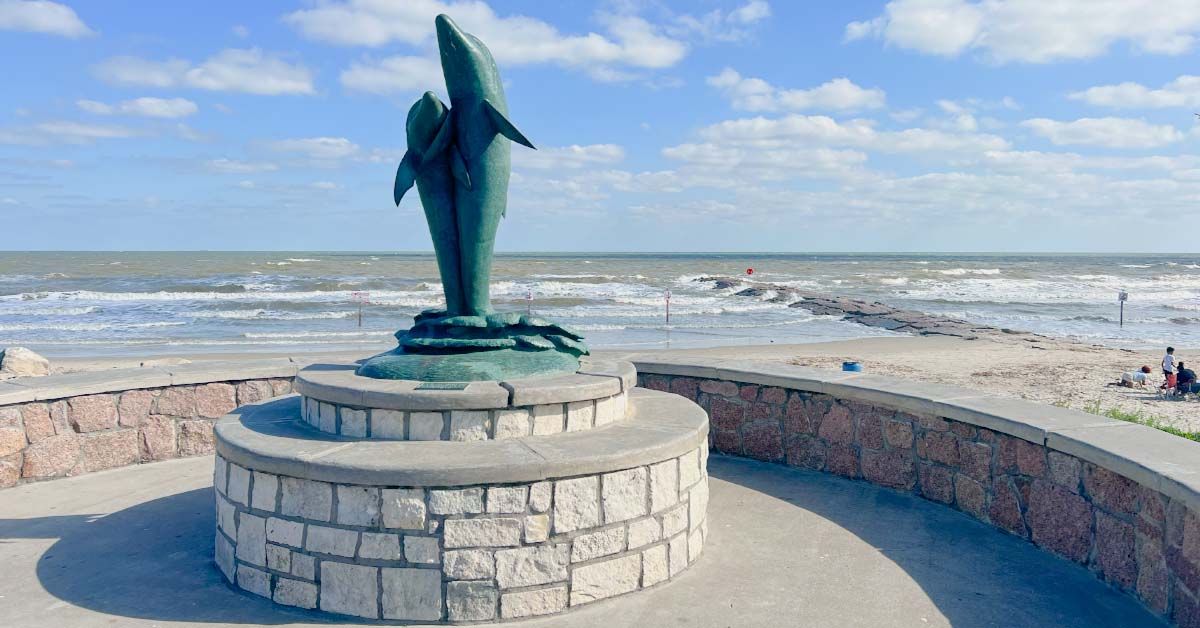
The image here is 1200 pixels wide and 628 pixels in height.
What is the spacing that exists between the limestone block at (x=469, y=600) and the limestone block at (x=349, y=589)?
315 millimetres

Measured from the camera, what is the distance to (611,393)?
13.9ft

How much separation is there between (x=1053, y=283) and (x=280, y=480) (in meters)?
49.1

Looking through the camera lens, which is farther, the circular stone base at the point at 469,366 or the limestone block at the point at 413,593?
the circular stone base at the point at 469,366

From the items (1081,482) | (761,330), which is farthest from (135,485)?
(761,330)

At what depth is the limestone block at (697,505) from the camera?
390 centimetres

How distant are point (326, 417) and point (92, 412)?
239 cm

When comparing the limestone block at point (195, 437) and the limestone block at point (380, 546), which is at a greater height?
the limestone block at point (380, 546)

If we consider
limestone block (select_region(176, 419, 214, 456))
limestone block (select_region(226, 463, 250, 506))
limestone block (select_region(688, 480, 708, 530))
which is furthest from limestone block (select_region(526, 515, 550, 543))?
limestone block (select_region(176, 419, 214, 456))

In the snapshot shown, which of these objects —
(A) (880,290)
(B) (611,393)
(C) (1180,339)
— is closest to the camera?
(B) (611,393)

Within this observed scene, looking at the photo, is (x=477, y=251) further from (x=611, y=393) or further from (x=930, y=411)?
(x=930, y=411)

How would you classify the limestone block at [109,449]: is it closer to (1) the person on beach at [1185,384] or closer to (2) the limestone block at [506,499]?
(2) the limestone block at [506,499]

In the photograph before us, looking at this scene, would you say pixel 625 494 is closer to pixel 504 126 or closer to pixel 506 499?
pixel 506 499

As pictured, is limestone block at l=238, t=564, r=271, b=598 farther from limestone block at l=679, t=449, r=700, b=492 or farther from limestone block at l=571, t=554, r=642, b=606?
limestone block at l=679, t=449, r=700, b=492

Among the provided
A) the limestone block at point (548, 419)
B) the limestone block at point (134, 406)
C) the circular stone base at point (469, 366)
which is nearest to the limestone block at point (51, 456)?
the limestone block at point (134, 406)
